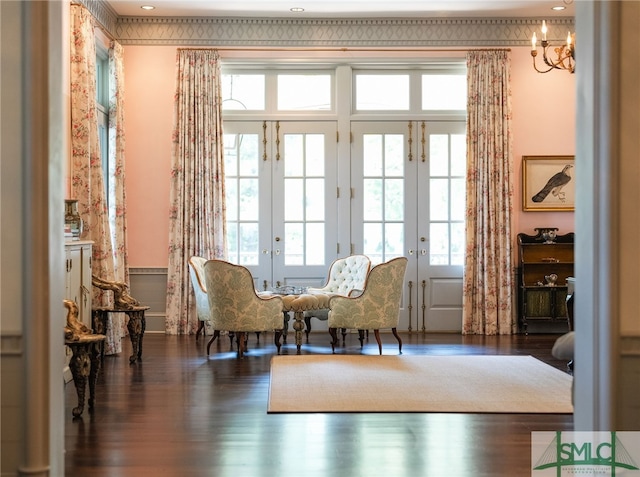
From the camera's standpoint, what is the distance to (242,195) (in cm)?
911

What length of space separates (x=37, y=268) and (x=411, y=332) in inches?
268

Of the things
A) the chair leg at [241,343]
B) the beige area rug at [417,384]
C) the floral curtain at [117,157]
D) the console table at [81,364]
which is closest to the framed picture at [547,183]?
the beige area rug at [417,384]

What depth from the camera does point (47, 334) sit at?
275cm

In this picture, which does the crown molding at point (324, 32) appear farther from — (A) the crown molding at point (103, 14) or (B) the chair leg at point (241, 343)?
(B) the chair leg at point (241, 343)

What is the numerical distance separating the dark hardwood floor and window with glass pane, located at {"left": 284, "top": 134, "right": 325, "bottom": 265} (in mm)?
3028

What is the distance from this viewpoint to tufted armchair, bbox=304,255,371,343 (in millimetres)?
8008

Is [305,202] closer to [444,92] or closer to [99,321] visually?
[444,92]

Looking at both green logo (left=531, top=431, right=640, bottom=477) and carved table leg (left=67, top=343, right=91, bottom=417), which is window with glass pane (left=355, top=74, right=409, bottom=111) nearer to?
carved table leg (left=67, top=343, right=91, bottom=417)

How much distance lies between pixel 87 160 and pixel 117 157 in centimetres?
163

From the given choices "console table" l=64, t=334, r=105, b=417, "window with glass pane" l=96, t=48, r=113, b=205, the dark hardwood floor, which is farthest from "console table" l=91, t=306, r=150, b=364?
"window with glass pane" l=96, t=48, r=113, b=205

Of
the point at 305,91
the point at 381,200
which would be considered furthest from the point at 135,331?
the point at 305,91

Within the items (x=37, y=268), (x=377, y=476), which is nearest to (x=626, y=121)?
(x=377, y=476)

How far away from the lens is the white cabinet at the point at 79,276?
5.72 meters

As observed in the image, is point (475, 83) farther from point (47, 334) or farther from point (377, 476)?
point (47, 334)
